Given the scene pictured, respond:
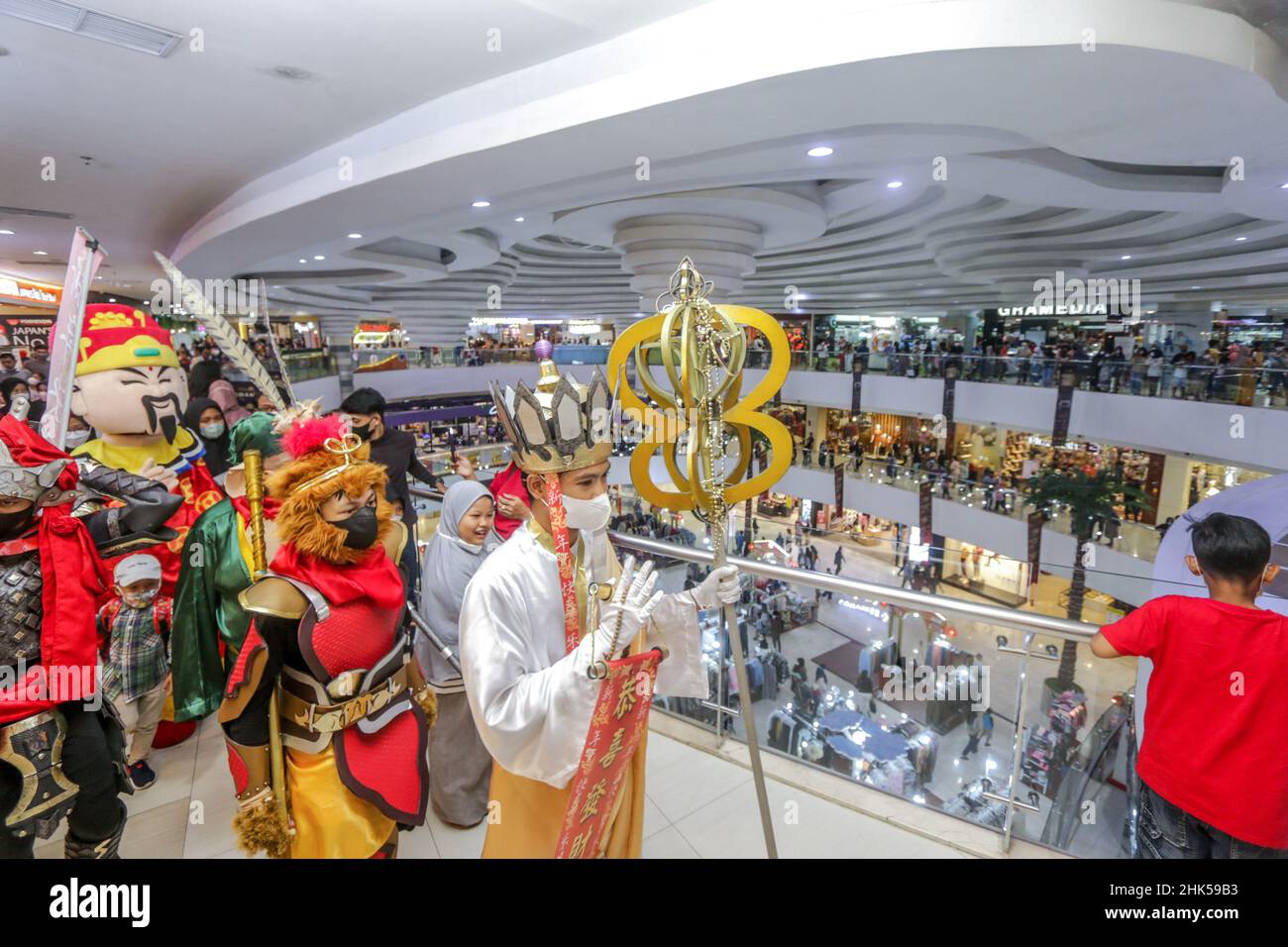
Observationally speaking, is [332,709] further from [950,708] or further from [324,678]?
[950,708]

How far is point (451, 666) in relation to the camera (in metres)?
2.15

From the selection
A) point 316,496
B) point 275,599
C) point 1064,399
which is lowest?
point 275,599

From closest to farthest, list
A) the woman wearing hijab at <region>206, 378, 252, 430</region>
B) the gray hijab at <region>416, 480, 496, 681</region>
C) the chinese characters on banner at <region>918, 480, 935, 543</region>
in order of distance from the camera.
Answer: the gray hijab at <region>416, 480, 496, 681</region>, the woman wearing hijab at <region>206, 378, 252, 430</region>, the chinese characters on banner at <region>918, 480, 935, 543</region>

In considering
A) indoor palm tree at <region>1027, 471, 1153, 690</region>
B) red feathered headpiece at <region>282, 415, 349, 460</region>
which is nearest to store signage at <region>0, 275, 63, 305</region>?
red feathered headpiece at <region>282, 415, 349, 460</region>

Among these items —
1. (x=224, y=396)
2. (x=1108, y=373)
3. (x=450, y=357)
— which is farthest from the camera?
(x=450, y=357)

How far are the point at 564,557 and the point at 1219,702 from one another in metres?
1.74

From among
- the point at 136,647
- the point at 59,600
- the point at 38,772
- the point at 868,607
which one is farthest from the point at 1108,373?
the point at 38,772

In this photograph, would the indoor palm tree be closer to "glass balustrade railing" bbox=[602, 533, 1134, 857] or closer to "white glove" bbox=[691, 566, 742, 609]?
"glass balustrade railing" bbox=[602, 533, 1134, 857]

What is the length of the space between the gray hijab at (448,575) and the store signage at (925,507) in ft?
39.5

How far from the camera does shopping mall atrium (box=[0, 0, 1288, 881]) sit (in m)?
1.54

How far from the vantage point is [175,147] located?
466 cm

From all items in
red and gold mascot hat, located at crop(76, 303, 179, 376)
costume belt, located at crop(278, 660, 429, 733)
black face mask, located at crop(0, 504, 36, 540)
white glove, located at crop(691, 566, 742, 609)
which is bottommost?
costume belt, located at crop(278, 660, 429, 733)

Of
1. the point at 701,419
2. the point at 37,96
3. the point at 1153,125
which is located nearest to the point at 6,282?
the point at 37,96

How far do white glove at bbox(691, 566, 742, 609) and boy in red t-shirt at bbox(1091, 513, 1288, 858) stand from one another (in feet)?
3.75
